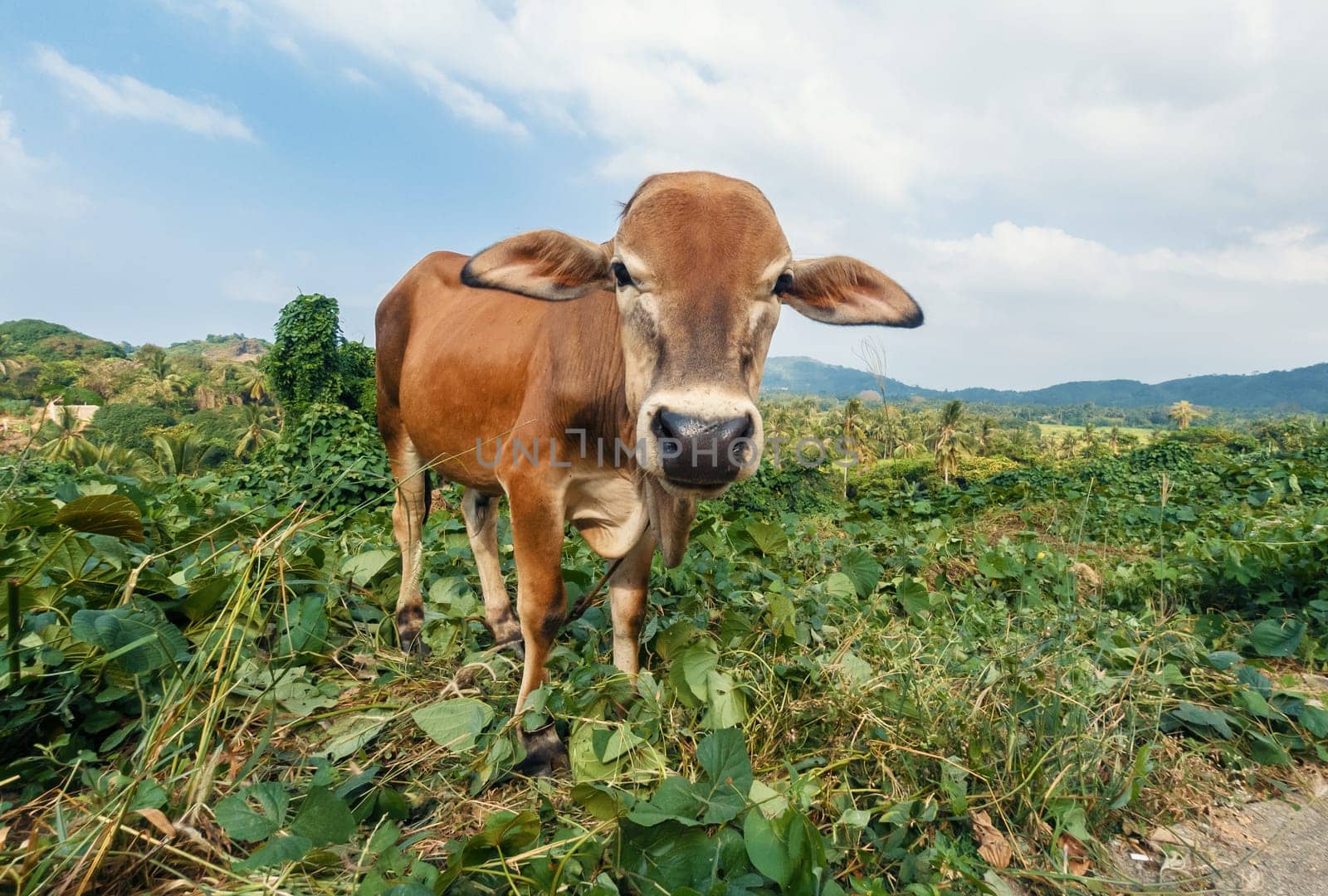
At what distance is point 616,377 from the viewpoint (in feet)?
8.79

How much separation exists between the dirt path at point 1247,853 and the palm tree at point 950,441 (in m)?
40.4

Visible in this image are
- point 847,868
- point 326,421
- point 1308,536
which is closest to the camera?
point 847,868

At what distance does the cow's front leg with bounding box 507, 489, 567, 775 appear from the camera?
2729 millimetres

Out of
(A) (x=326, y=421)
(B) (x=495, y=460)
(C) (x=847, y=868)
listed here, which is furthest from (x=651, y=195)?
(A) (x=326, y=421)

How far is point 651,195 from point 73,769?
2.63 m

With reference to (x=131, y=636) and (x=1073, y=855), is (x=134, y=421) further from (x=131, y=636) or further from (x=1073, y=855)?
(x=1073, y=855)

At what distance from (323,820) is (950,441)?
52.2 metres

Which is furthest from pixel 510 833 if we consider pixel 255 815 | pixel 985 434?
pixel 985 434

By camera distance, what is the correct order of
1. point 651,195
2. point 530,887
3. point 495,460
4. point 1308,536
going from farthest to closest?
point 1308,536 < point 495,460 < point 651,195 < point 530,887

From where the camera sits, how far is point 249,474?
2059 centimetres

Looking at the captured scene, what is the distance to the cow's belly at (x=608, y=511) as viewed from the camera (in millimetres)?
2828

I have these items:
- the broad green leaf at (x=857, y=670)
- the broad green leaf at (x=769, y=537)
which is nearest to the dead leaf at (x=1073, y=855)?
the broad green leaf at (x=857, y=670)

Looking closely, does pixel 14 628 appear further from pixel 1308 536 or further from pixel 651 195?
pixel 1308 536

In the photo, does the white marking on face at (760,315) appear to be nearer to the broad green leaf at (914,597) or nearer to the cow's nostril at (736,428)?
the cow's nostril at (736,428)
